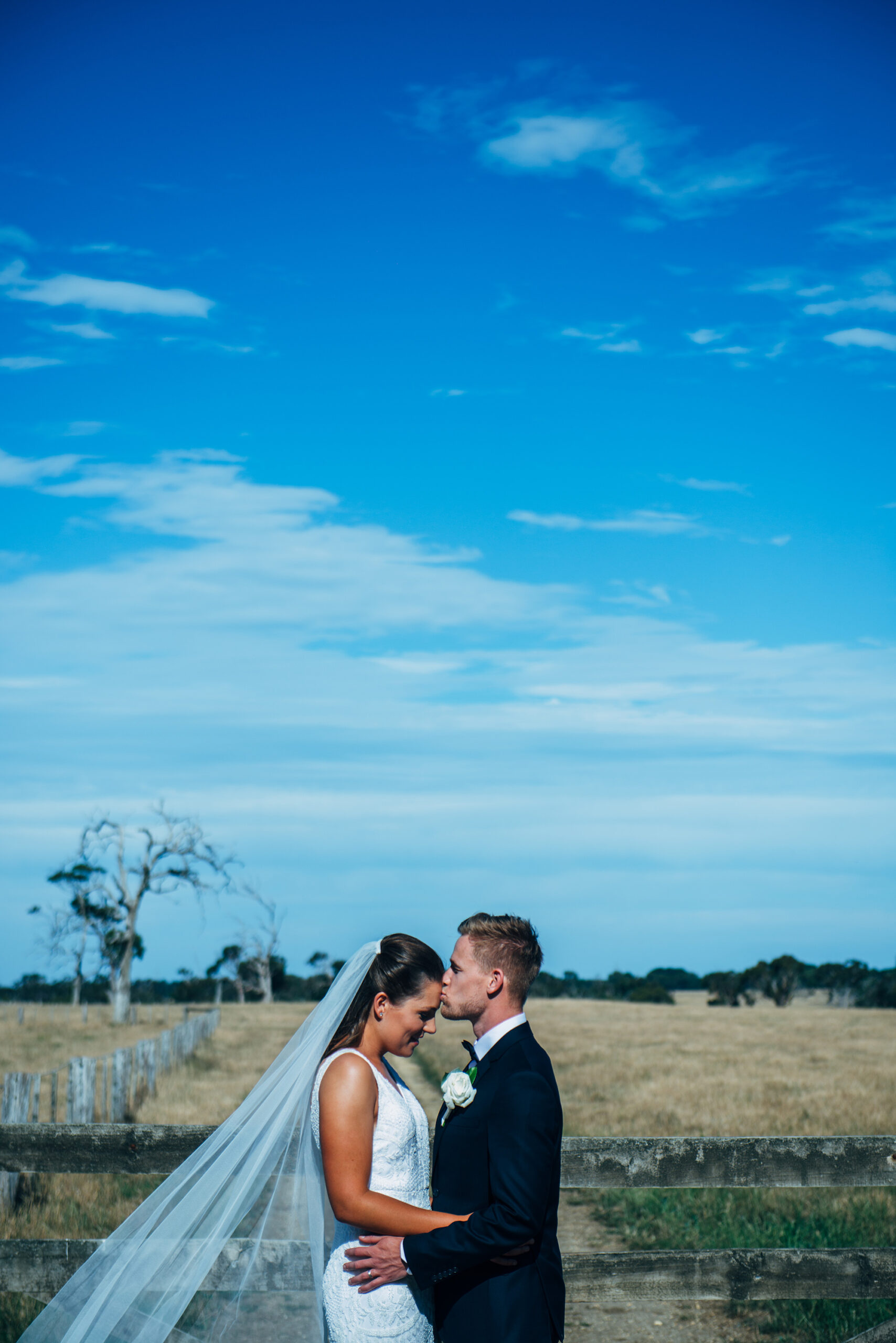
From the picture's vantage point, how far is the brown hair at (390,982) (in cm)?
395

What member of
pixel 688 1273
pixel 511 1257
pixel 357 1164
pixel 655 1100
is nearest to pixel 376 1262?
pixel 357 1164

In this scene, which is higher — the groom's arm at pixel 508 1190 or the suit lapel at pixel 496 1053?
the suit lapel at pixel 496 1053

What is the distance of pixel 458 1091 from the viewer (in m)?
3.72

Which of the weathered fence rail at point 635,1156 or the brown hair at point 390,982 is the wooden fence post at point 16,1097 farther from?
the brown hair at point 390,982

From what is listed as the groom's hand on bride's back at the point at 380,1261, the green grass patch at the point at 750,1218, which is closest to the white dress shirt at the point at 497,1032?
the groom's hand on bride's back at the point at 380,1261

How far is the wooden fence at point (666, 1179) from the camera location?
18.5ft

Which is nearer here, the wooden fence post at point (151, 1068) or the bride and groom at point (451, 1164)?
the bride and groom at point (451, 1164)

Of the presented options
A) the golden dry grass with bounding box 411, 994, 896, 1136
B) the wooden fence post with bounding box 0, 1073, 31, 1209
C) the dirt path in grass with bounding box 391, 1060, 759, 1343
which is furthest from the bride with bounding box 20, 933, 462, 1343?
the golden dry grass with bounding box 411, 994, 896, 1136

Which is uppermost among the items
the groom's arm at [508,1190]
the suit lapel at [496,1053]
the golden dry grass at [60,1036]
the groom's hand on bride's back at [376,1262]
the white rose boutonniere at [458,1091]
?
the suit lapel at [496,1053]

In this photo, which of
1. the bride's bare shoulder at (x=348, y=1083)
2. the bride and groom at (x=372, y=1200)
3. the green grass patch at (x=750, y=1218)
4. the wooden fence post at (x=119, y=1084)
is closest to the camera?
the bride and groom at (x=372, y=1200)

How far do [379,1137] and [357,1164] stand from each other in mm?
159

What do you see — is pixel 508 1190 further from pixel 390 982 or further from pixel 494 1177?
pixel 390 982

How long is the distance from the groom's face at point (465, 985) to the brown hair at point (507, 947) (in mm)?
26

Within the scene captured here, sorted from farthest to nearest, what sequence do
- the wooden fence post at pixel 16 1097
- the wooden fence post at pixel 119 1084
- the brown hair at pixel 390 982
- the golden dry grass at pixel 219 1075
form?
the golden dry grass at pixel 219 1075, the wooden fence post at pixel 119 1084, the wooden fence post at pixel 16 1097, the brown hair at pixel 390 982
